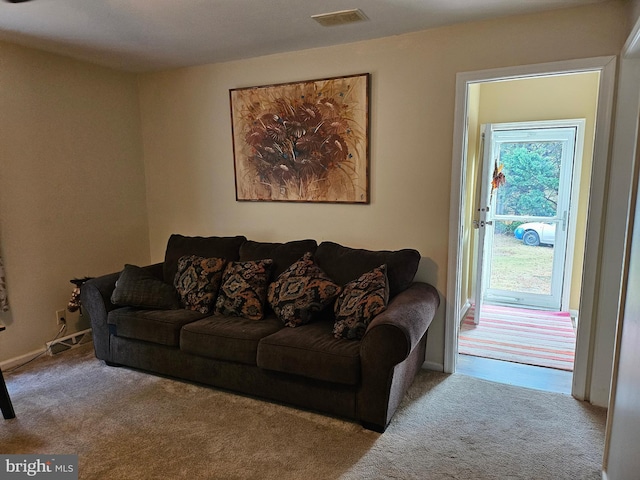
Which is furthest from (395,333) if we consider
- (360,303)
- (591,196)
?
(591,196)

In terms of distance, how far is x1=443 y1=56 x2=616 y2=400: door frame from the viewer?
2.42 m

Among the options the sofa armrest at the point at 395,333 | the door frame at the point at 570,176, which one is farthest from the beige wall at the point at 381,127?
the door frame at the point at 570,176

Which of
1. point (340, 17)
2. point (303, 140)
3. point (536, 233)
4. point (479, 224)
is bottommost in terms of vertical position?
point (536, 233)

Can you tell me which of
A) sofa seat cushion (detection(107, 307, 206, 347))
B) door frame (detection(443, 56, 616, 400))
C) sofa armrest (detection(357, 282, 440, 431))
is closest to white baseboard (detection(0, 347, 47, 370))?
sofa seat cushion (detection(107, 307, 206, 347))

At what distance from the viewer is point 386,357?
2184 mm

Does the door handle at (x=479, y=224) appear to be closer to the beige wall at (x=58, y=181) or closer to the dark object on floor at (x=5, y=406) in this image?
the beige wall at (x=58, y=181)

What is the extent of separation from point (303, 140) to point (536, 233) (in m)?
2.94

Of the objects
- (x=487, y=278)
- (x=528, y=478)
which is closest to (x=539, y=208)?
(x=487, y=278)

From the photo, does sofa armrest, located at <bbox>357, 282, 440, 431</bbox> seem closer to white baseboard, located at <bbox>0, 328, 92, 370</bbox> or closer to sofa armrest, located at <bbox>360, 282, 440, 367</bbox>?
sofa armrest, located at <bbox>360, 282, 440, 367</bbox>

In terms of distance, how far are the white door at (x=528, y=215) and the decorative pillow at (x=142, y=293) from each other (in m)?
2.85

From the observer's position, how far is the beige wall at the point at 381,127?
8.51 ft

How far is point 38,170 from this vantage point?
3.24m

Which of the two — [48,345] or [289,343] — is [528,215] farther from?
[48,345]


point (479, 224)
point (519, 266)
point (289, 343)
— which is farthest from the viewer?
point (519, 266)
